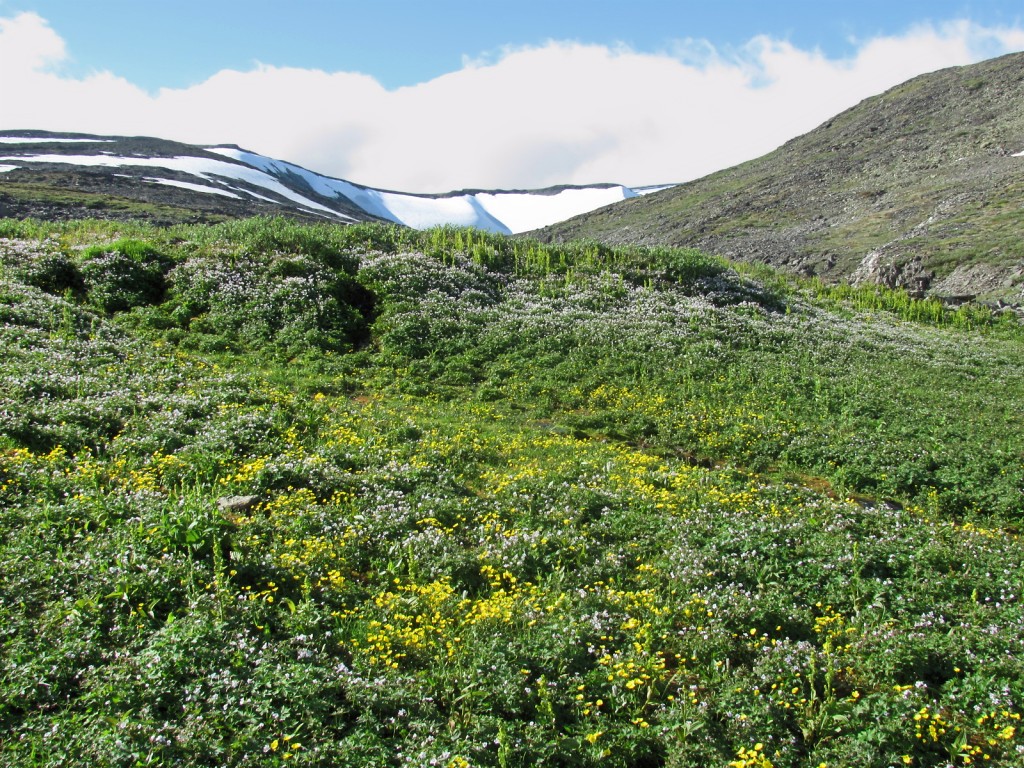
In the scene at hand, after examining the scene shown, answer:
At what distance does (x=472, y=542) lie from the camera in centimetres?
905

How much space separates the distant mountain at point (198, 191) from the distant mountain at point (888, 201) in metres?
29.6

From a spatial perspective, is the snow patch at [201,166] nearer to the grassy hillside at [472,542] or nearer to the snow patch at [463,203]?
the snow patch at [463,203]

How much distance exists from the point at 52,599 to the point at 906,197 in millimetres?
77292

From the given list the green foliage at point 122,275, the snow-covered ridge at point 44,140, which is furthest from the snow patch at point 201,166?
the green foliage at point 122,275

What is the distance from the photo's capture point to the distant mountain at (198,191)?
71062 millimetres

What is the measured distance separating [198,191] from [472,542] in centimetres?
9870

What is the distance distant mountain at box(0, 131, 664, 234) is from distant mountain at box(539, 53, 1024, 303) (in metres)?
29.6

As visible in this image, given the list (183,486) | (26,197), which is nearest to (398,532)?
(183,486)

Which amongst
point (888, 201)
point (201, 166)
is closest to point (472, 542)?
point (888, 201)

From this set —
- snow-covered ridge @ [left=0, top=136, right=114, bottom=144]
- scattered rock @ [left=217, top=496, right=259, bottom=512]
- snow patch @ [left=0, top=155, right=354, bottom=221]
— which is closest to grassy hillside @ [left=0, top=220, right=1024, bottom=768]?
scattered rock @ [left=217, top=496, right=259, bottom=512]

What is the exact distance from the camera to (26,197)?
6794 cm

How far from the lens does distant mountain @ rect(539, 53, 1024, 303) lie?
144 ft

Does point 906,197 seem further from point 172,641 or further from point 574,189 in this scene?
point 574,189

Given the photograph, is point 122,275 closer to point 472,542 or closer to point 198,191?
point 472,542
